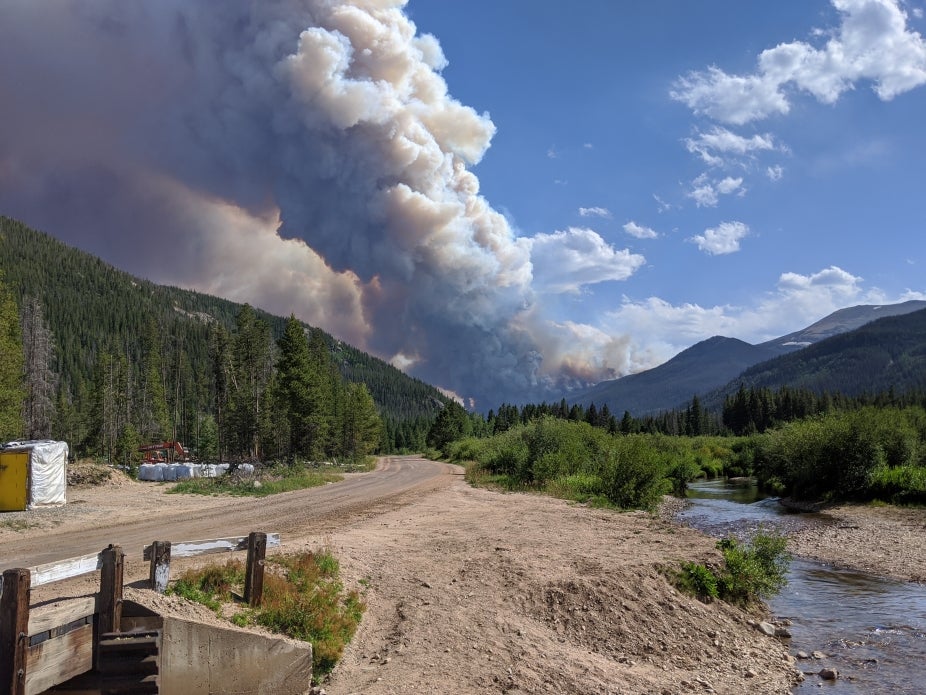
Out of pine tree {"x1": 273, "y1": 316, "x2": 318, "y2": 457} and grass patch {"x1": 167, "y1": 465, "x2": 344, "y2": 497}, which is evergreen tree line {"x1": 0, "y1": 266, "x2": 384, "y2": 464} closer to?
pine tree {"x1": 273, "y1": 316, "x2": 318, "y2": 457}

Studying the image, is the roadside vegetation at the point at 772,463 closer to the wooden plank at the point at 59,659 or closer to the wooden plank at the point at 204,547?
the wooden plank at the point at 204,547

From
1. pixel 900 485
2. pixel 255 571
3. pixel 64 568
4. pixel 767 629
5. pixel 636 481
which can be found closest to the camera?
pixel 64 568

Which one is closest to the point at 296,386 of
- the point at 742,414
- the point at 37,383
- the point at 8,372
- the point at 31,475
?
the point at 37,383

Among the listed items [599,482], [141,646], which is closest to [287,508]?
[599,482]

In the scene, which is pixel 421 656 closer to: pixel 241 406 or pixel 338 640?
pixel 338 640

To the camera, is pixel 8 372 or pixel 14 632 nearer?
pixel 14 632

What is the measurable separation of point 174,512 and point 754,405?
17028cm

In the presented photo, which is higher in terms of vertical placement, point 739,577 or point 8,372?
point 8,372

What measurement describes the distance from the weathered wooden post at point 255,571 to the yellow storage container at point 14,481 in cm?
2359

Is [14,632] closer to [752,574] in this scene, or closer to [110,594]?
[110,594]

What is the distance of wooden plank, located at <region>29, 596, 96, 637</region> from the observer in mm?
7871

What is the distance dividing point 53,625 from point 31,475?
26304 millimetres

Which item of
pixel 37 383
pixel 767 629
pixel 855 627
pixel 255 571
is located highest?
pixel 37 383

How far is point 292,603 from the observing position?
1184 centimetres
